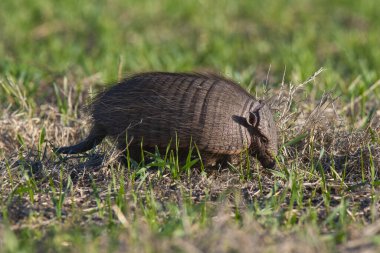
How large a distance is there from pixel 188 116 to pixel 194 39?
5.65 m

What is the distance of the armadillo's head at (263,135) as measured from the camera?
4648mm

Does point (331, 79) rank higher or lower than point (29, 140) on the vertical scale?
higher

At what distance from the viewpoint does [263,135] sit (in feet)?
15.3

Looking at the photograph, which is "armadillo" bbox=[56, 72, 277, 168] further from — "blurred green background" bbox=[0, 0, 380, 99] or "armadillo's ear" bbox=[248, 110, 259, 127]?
"blurred green background" bbox=[0, 0, 380, 99]

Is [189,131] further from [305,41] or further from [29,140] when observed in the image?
[305,41]

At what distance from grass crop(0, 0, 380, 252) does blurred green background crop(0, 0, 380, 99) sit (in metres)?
0.04

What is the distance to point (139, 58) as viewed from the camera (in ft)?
27.6

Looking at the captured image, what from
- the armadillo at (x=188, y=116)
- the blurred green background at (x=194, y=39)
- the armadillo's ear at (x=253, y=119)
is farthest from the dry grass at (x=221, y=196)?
the blurred green background at (x=194, y=39)

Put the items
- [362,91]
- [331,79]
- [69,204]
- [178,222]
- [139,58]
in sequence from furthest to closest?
[139,58] < [331,79] < [362,91] < [69,204] < [178,222]

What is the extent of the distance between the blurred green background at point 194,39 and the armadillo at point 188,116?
2.13 m

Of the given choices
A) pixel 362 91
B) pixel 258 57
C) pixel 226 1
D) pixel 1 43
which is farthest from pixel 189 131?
pixel 226 1

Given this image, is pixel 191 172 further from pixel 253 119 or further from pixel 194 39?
pixel 194 39

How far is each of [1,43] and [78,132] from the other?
13.7ft

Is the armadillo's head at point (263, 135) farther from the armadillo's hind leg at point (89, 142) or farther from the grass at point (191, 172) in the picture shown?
the armadillo's hind leg at point (89, 142)
